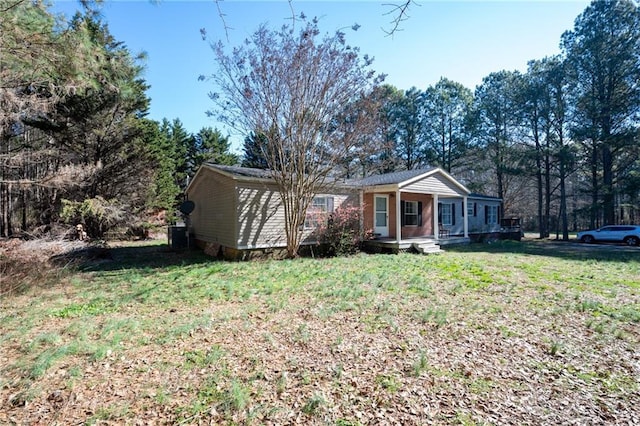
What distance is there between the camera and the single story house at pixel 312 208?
10828 mm

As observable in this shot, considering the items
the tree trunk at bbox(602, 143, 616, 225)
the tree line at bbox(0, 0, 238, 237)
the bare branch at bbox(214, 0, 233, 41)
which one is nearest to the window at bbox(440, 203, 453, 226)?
the tree trunk at bbox(602, 143, 616, 225)

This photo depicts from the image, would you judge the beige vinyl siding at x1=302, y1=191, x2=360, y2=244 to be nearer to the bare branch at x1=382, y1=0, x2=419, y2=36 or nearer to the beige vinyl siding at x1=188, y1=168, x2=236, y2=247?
the beige vinyl siding at x1=188, y1=168, x2=236, y2=247

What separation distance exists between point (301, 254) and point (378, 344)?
8102 mm

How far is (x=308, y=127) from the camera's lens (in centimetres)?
1053

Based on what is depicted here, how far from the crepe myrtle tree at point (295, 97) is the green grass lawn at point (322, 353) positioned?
188 inches

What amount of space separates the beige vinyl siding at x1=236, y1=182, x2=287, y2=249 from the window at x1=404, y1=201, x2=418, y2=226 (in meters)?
7.09

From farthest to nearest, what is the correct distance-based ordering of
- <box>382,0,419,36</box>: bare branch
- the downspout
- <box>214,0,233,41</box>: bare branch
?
1. the downspout
2. <box>214,0,233,41</box>: bare branch
3. <box>382,0,419,36</box>: bare branch

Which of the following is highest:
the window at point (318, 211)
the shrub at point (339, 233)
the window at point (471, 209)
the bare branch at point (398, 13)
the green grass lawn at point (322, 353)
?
the bare branch at point (398, 13)

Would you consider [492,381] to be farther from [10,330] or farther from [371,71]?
[371,71]

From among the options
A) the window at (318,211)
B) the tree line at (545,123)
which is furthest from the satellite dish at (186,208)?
the window at (318,211)

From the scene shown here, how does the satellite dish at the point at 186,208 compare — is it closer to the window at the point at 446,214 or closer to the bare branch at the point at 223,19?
the bare branch at the point at 223,19

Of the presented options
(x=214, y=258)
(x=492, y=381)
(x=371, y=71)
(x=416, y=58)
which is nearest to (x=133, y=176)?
(x=214, y=258)

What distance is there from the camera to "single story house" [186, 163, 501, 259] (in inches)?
426

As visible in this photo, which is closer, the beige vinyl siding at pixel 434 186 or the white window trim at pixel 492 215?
the beige vinyl siding at pixel 434 186
